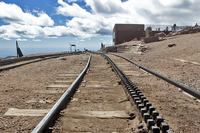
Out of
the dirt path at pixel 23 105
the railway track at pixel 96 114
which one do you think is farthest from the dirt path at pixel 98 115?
the dirt path at pixel 23 105

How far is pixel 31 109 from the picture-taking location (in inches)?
114

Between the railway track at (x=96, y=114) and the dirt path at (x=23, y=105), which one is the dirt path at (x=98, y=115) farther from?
the dirt path at (x=23, y=105)

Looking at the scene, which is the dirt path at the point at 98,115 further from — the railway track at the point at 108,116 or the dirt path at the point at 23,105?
the dirt path at the point at 23,105

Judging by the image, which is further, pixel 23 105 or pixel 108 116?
pixel 23 105

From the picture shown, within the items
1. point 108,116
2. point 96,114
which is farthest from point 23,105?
point 108,116

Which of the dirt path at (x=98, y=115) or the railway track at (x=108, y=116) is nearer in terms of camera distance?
the railway track at (x=108, y=116)

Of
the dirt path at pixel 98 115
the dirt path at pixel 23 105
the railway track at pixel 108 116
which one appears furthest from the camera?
the dirt path at pixel 23 105

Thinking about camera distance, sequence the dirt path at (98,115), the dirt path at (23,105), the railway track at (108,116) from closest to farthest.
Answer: the railway track at (108,116) → the dirt path at (98,115) → the dirt path at (23,105)

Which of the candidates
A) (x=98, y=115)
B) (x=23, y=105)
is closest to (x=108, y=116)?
(x=98, y=115)

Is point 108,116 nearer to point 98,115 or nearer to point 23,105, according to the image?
point 98,115

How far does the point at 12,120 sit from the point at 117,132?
1869mm

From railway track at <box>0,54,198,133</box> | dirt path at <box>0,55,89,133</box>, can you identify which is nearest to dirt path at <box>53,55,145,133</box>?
railway track at <box>0,54,198,133</box>

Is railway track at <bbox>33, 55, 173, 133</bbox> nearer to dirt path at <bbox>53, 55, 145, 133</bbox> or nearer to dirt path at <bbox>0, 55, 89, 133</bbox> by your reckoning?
dirt path at <bbox>53, 55, 145, 133</bbox>

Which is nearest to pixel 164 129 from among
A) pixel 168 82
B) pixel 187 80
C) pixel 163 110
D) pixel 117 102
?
pixel 163 110
